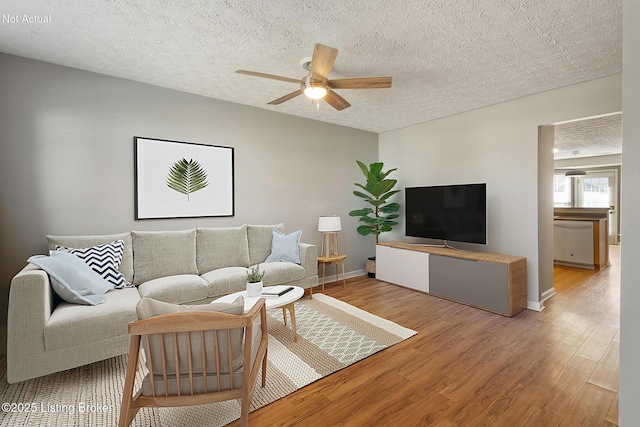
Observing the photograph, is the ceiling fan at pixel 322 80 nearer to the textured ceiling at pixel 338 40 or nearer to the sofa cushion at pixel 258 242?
the textured ceiling at pixel 338 40

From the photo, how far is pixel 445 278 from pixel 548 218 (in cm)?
152

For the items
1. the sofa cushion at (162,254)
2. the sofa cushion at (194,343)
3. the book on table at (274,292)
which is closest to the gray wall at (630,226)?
the sofa cushion at (194,343)

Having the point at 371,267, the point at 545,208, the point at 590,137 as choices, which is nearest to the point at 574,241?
the point at 590,137

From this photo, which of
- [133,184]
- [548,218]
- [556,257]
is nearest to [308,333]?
[133,184]

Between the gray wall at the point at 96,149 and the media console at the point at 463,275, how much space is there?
1781 mm

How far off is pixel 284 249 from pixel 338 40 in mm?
2452

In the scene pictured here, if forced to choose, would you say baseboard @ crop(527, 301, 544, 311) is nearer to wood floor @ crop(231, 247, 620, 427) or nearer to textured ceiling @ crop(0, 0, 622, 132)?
wood floor @ crop(231, 247, 620, 427)

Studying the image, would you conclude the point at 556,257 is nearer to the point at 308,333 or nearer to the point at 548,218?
the point at 548,218

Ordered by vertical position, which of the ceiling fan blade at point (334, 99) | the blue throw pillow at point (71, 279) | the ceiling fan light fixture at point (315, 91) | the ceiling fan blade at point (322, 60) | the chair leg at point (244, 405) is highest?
the ceiling fan blade at point (322, 60)

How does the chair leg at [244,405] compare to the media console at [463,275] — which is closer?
the chair leg at [244,405]

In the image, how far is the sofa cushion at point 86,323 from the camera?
2031mm

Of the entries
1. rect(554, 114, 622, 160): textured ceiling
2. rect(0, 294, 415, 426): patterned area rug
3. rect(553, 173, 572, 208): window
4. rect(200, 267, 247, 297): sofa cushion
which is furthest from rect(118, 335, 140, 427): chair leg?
rect(553, 173, 572, 208): window

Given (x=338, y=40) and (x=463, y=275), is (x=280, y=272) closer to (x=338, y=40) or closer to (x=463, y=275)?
(x=463, y=275)

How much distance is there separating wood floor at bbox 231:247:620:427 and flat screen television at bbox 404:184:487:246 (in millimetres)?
1055
